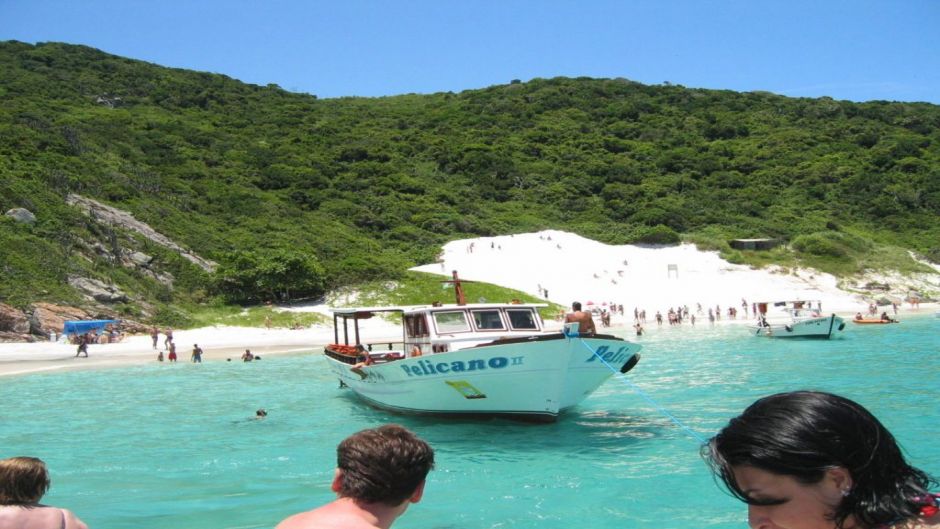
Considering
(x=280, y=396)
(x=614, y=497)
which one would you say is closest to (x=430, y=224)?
(x=280, y=396)

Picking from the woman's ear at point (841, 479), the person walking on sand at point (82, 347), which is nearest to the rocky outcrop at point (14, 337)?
the person walking on sand at point (82, 347)

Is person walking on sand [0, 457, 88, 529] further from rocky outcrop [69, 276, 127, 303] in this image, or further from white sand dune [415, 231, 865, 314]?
white sand dune [415, 231, 865, 314]

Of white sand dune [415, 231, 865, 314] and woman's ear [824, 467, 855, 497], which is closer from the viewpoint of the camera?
woman's ear [824, 467, 855, 497]

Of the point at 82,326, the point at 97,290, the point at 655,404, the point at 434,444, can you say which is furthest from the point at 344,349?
the point at 97,290

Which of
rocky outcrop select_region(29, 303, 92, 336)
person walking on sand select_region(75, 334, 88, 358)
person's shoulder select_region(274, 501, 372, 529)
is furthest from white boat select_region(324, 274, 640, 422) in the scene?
rocky outcrop select_region(29, 303, 92, 336)

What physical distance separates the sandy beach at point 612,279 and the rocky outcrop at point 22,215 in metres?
14.7

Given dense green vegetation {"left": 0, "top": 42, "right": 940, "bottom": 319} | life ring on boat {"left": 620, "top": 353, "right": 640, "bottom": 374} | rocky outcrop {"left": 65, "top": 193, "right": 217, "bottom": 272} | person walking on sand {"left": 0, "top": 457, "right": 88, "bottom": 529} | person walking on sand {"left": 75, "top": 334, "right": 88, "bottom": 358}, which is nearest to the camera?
person walking on sand {"left": 0, "top": 457, "right": 88, "bottom": 529}

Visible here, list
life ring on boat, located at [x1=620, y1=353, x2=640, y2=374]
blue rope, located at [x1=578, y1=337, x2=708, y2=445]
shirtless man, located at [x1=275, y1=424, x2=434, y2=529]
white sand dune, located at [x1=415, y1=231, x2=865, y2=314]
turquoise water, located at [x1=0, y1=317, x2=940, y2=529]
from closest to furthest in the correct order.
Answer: shirtless man, located at [x1=275, y1=424, x2=434, y2=529] → turquoise water, located at [x1=0, y1=317, x2=940, y2=529] → blue rope, located at [x1=578, y1=337, x2=708, y2=445] → life ring on boat, located at [x1=620, y1=353, x2=640, y2=374] → white sand dune, located at [x1=415, y1=231, x2=865, y2=314]

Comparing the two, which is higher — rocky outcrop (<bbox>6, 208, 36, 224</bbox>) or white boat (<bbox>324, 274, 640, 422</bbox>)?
rocky outcrop (<bbox>6, 208, 36, 224</bbox>)

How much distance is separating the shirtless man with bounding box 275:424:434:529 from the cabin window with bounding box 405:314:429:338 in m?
14.3

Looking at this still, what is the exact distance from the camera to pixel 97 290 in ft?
146

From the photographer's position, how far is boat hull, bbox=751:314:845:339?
38.2 m

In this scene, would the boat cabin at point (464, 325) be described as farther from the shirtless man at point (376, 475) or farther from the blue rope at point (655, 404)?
the shirtless man at point (376, 475)

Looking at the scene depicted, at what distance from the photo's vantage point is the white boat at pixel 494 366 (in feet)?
48.2
